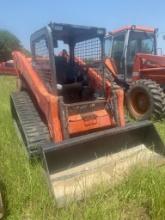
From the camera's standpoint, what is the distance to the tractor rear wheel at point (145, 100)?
5938 millimetres

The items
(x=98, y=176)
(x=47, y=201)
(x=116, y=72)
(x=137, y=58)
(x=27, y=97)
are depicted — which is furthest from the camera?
(x=116, y=72)

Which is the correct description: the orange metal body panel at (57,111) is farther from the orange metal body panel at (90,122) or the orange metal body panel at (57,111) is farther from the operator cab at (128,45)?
the operator cab at (128,45)

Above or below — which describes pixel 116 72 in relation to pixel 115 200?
above

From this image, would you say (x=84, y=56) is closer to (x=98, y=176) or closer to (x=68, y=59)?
(x=68, y=59)

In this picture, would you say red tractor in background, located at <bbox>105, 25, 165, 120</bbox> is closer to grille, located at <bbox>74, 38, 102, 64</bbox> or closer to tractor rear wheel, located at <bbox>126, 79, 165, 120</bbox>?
tractor rear wheel, located at <bbox>126, 79, 165, 120</bbox>

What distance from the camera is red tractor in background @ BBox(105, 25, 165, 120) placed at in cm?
605

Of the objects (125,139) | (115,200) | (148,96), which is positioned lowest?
(115,200)

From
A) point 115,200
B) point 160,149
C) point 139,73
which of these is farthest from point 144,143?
point 139,73

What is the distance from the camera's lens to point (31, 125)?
158 inches

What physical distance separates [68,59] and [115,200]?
2.84 m

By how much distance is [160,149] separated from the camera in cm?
405

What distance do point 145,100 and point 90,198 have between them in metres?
3.84

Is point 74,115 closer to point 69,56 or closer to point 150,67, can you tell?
point 69,56

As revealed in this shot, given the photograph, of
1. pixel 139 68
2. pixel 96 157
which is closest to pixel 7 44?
pixel 139 68
